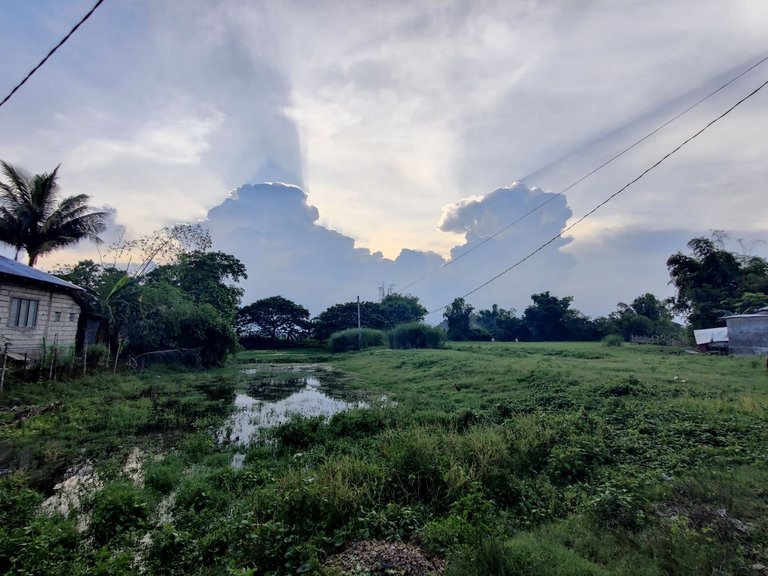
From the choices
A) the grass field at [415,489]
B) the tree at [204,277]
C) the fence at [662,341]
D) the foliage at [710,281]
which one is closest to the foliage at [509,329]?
the fence at [662,341]

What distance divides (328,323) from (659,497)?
2103 inches

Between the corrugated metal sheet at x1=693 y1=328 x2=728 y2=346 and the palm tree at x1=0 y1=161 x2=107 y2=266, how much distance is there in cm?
4547

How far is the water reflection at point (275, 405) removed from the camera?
11.2 m

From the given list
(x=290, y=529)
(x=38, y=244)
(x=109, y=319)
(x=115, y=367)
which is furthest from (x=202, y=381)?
(x=290, y=529)

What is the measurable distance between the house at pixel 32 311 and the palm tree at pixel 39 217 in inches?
264

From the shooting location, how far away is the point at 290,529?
4914mm

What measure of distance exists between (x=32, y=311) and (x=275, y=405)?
1060 cm

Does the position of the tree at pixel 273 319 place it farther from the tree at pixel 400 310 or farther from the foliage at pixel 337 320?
the tree at pixel 400 310

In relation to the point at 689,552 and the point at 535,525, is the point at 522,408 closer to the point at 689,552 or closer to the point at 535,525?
the point at 535,525

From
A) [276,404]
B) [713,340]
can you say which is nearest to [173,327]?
[276,404]

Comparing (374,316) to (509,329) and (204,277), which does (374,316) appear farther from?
(204,277)

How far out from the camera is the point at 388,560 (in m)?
4.10

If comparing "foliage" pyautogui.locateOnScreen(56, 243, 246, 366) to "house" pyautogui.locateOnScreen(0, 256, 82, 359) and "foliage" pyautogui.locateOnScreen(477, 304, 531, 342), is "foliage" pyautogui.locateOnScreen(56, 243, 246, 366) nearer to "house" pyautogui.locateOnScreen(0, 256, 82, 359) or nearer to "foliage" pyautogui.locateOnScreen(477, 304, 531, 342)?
"house" pyautogui.locateOnScreen(0, 256, 82, 359)

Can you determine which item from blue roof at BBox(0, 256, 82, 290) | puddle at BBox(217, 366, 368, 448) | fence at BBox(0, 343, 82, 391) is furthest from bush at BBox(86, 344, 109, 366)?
puddle at BBox(217, 366, 368, 448)
